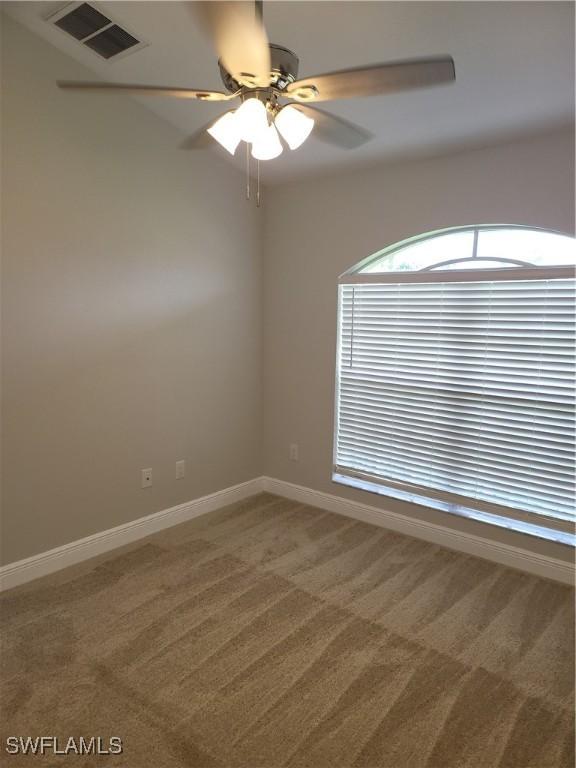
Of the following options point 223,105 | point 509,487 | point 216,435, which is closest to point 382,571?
point 509,487

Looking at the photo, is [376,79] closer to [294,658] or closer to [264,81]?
[264,81]

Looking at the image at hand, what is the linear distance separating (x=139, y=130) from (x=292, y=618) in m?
2.89

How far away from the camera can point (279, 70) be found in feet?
5.14

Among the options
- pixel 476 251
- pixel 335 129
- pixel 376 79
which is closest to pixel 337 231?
pixel 476 251

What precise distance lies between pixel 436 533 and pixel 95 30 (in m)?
3.40

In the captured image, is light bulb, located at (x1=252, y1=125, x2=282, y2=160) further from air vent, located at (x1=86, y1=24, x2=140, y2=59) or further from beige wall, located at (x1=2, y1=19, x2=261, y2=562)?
beige wall, located at (x1=2, y1=19, x2=261, y2=562)

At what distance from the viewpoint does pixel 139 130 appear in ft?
9.87

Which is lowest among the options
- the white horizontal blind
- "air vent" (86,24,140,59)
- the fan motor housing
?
the white horizontal blind

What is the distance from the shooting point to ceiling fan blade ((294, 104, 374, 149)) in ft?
6.05

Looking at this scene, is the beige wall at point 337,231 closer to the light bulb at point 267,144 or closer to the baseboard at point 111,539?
the baseboard at point 111,539

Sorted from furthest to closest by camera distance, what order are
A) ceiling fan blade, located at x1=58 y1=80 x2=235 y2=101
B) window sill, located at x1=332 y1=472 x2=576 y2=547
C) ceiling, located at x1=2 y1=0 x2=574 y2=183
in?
window sill, located at x1=332 y1=472 x2=576 y2=547
ceiling, located at x1=2 y1=0 x2=574 y2=183
ceiling fan blade, located at x1=58 y1=80 x2=235 y2=101

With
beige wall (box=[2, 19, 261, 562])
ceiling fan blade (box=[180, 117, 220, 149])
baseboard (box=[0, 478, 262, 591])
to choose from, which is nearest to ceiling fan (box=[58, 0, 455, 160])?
ceiling fan blade (box=[180, 117, 220, 149])

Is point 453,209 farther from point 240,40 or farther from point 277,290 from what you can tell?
point 240,40

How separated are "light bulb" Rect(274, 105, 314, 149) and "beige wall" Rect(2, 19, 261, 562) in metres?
1.57
